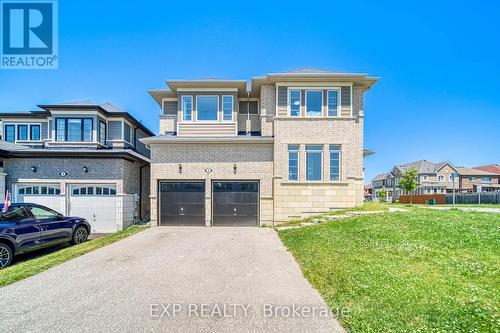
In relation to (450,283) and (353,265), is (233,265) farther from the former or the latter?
(450,283)

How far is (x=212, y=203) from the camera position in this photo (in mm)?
13156

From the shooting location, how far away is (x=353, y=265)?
5.56 metres

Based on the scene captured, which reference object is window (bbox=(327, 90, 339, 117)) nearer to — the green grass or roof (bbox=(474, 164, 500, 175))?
the green grass

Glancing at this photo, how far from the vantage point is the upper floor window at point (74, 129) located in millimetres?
15507

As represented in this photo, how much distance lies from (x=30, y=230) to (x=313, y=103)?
12.7 m

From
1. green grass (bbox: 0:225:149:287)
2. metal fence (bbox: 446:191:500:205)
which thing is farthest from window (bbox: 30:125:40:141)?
metal fence (bbox: 446:191:500:205)

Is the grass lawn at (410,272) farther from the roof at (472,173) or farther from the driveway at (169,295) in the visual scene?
the roof at (472,173)

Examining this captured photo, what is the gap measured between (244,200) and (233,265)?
671 centimetres

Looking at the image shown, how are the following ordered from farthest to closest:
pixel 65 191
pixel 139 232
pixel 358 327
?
pixel 65 191 → pixel 139 232 → pixel 358 327

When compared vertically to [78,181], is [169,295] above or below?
below

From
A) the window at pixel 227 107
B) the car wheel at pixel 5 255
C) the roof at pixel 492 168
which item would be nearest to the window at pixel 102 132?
the window at pixel 227 107

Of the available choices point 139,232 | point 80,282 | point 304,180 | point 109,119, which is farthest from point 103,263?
point 109,119

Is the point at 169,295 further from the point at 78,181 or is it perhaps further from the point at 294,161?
the point at 78,181

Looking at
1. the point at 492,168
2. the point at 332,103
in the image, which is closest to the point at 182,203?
the point at 332,103
